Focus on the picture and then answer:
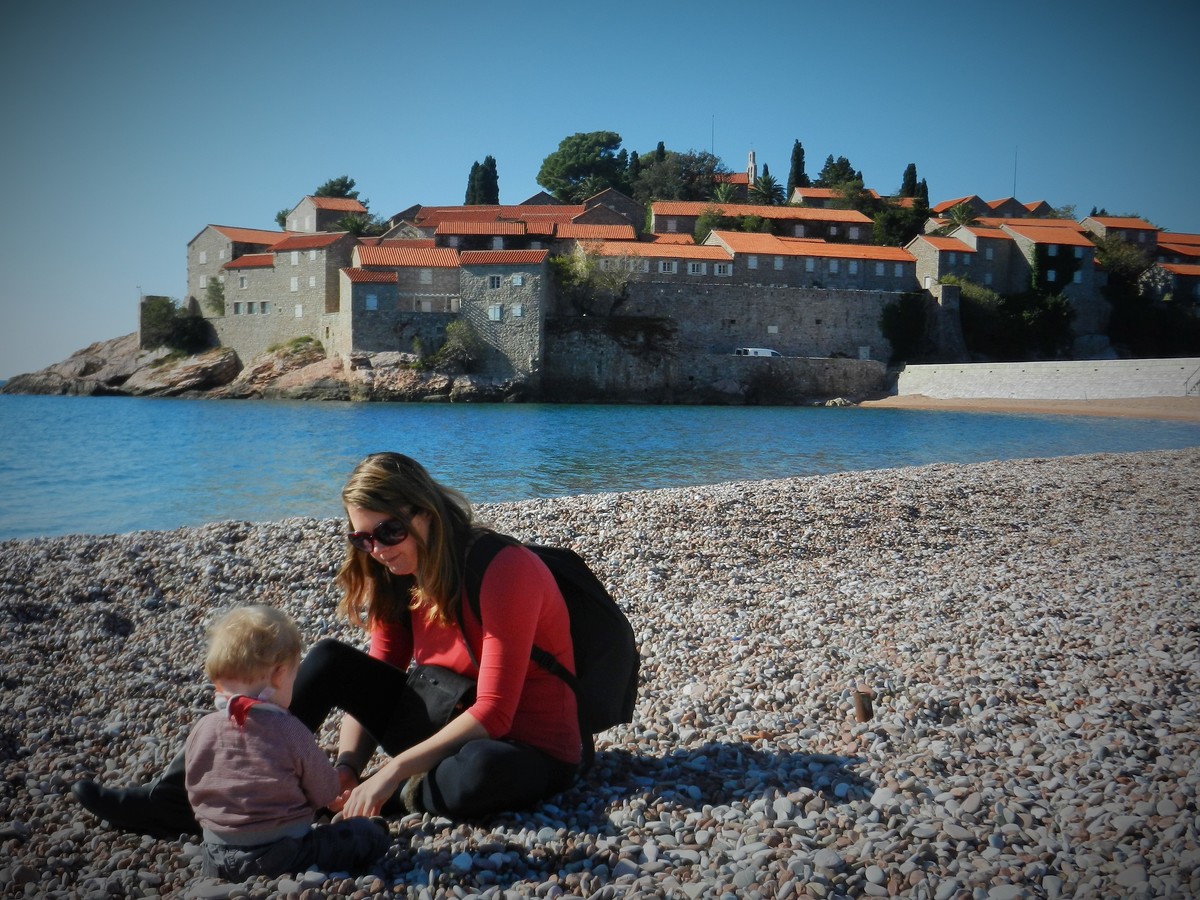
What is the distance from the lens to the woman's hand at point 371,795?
286 cm

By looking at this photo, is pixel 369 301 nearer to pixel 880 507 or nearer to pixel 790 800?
pixel 880 507

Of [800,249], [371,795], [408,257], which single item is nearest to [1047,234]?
[800,249]

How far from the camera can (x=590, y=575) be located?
3.31m

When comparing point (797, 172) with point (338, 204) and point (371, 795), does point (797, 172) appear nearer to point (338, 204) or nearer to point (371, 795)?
point (338, 204)

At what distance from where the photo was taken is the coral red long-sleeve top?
2.87 meters

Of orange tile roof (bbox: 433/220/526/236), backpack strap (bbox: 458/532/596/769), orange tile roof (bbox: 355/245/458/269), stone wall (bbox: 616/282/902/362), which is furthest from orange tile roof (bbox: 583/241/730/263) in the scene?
backpack strap (bbox: 458/532/596/769)

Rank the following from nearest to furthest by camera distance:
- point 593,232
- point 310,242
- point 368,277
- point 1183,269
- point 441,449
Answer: point 441,449
point 368,277
point 310,242
point 593,232
point 1183,269

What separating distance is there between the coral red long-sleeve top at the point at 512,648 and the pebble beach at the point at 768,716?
30 cm

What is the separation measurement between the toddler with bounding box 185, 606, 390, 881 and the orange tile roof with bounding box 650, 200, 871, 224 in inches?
2309

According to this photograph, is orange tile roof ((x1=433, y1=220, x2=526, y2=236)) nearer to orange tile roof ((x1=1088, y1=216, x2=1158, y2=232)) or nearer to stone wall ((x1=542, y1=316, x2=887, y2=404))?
stone wall ((x1=542, y1=316, x2=887, y2=404))

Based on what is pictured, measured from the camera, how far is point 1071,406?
3759cm

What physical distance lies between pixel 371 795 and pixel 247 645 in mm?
622

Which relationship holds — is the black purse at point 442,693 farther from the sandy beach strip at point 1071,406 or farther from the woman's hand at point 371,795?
the sandy beach strip at point 1071,406

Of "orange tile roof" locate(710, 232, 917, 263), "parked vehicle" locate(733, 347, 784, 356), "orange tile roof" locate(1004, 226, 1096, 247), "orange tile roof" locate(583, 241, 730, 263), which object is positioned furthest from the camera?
"orange tile roof" locate(1004, 226, 1096, 247)
